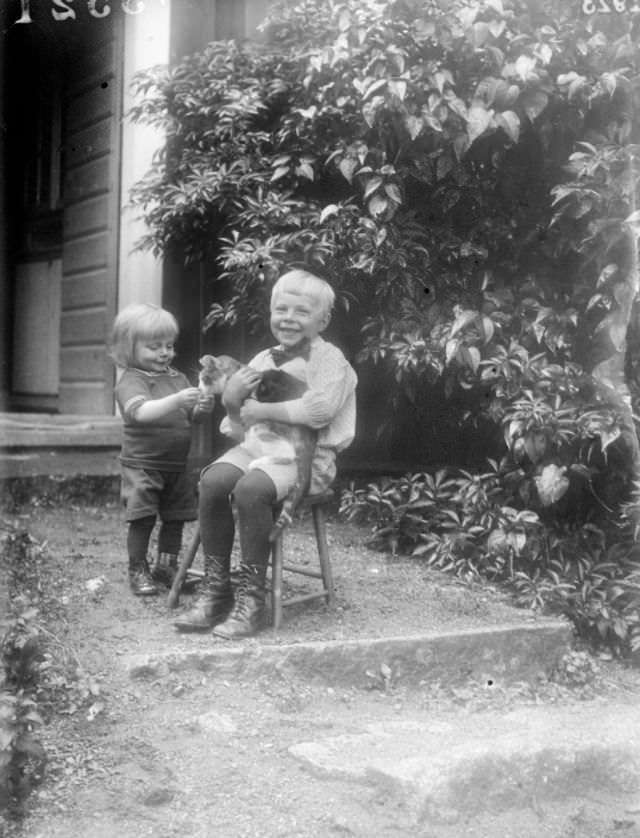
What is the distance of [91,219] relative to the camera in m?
5.61

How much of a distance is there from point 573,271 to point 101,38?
3080 mm

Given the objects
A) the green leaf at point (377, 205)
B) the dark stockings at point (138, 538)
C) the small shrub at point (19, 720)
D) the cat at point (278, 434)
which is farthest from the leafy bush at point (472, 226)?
the small shrub at point (19, 720)

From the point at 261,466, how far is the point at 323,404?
0.97 ft

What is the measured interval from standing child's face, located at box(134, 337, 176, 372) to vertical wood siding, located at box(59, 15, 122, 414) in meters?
2.01

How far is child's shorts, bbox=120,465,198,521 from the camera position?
3.41 meters

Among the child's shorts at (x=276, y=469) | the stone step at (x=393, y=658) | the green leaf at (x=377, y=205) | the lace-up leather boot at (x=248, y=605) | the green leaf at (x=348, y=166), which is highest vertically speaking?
the green leaf at (x=348, y=166)

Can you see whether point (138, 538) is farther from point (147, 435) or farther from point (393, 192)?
point (393, 192)

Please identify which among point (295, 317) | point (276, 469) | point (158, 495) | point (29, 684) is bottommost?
point (29, 684)

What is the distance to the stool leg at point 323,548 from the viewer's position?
3.38m

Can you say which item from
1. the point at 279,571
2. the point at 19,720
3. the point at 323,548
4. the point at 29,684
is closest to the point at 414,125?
the point at 323,548

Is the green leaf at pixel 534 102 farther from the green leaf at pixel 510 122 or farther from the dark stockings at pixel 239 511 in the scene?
the dark stockings at pixel 239 511

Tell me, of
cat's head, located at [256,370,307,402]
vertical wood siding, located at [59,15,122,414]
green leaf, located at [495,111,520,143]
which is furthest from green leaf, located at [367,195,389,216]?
vertical wood siding, located at [59,15,122,414]

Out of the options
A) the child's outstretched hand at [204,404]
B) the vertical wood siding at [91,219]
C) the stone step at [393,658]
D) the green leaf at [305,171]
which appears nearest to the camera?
the stone step at [393,658]

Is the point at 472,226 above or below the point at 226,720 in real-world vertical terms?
above
